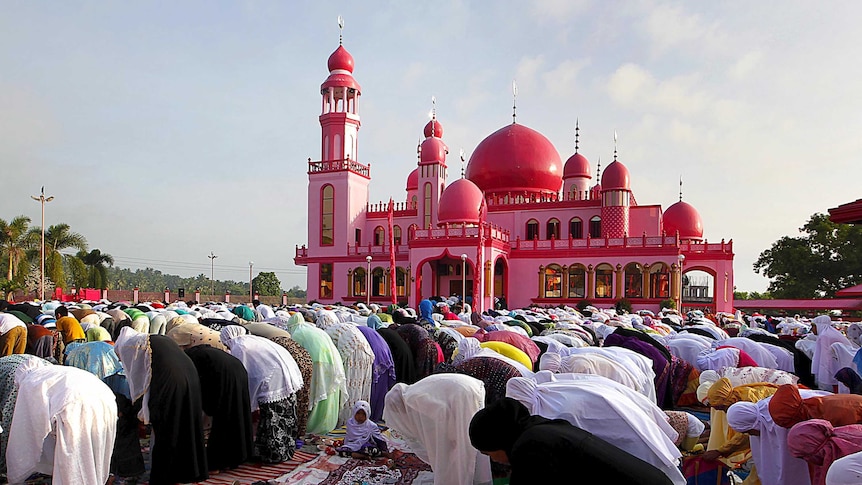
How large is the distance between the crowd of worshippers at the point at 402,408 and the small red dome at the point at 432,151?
20.5 m

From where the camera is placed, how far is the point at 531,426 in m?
2.73

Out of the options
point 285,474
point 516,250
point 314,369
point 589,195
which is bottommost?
point 285,474

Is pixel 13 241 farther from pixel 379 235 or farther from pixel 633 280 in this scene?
pixel 633 280

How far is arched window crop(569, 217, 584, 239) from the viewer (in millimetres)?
26125

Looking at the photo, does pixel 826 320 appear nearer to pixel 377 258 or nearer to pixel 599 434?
pixel 599 434

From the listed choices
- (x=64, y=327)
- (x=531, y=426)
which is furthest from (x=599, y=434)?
(x=64, y=327)

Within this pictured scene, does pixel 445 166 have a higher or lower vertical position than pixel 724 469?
higher

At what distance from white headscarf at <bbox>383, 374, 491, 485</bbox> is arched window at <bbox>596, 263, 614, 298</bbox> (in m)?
20.9

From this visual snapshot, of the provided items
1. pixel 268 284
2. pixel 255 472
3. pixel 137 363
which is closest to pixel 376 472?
pixel 255 472

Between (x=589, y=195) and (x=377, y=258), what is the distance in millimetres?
9143


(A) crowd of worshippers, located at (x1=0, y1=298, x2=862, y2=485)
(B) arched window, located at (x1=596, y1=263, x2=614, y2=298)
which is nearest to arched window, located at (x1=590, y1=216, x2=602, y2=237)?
(B) arched window, located at (x1=596, y1=263, x2=614, y2=298)

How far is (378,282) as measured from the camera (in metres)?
27.3

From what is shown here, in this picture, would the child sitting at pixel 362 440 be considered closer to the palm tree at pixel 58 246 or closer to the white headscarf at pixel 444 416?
the white headscarf at pixel 444 416

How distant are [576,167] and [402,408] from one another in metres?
25.9
